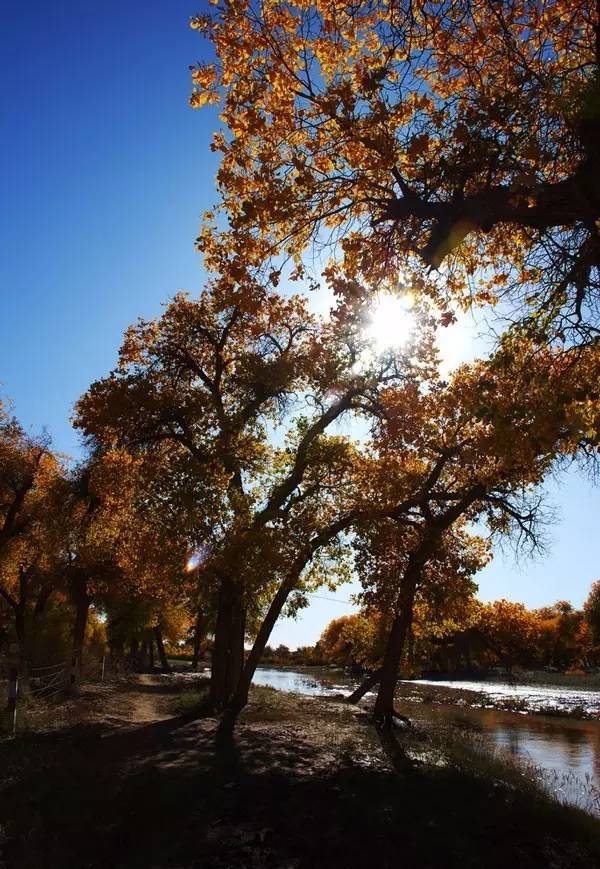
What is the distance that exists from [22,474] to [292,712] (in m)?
16.5

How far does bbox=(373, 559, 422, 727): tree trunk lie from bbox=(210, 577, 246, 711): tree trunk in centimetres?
483

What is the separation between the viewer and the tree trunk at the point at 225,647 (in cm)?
1981

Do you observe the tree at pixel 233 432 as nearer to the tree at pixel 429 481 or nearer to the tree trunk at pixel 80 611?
the tree at pixel 429 481

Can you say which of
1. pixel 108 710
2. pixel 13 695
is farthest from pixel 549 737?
pixel 13 695

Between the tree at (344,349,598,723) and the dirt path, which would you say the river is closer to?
the tree at (344,349,598,723)

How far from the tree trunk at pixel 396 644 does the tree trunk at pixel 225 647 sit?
4827 millimetres

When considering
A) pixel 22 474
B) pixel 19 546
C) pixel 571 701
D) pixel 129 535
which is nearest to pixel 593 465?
pixel 129 535

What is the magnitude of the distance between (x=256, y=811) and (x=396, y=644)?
11.2m

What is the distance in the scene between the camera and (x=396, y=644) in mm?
18781

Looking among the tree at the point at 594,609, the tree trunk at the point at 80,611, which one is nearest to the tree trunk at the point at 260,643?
the tree trunk at the point at 80,611

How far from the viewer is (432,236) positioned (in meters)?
7.40

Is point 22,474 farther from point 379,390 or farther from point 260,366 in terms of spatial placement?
point 379,390

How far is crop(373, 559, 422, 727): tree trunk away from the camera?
18.3m

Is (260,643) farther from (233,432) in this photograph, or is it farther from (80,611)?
(80,611)
